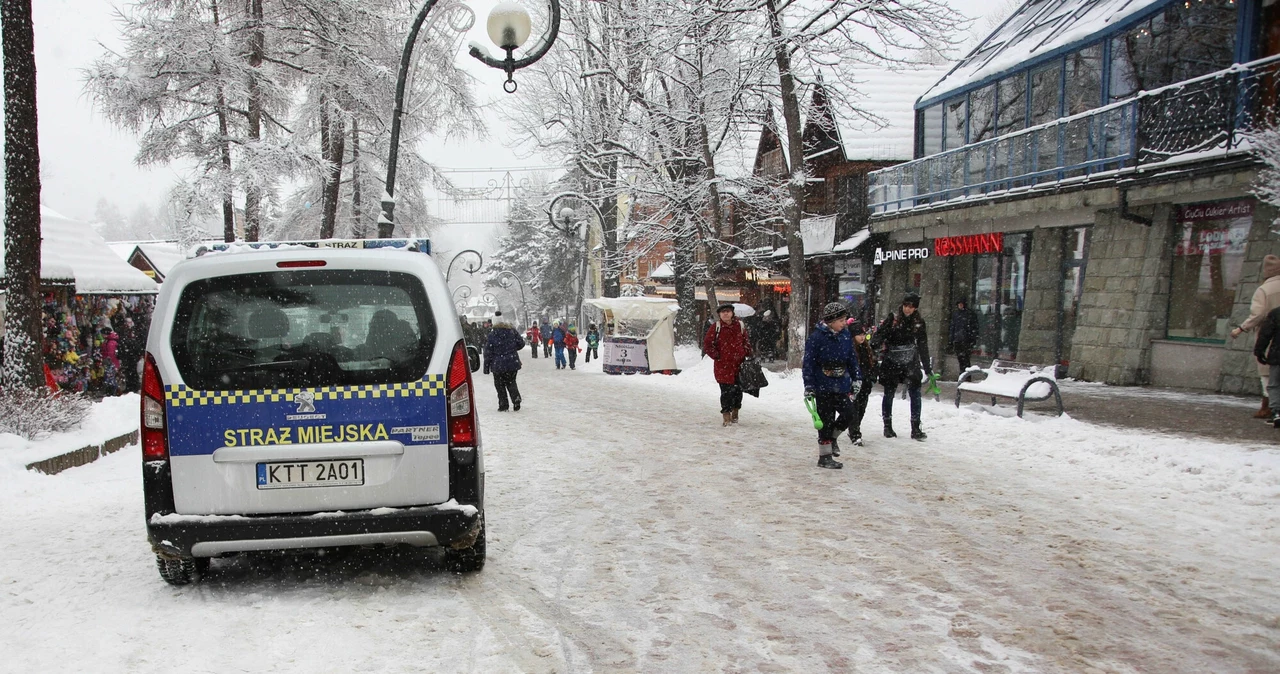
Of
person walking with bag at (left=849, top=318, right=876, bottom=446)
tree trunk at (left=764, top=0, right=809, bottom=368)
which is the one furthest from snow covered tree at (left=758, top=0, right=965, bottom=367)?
person walking with bag at (left=849, top=318, right=876, bottom=446)

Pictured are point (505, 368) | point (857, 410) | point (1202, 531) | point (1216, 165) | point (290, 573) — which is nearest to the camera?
point (290, 573)

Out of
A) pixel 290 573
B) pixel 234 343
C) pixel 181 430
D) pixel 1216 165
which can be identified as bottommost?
pixel 290 573

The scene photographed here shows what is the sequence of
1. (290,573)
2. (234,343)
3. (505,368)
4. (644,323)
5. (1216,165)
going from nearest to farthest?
1. (234,343)
2. (290,573)
3. (1216,165)
4. (505,368)
5. (644,323)

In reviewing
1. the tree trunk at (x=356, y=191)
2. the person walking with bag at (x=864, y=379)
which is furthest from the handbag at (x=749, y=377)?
the tree trunk at (x=356, y=191)

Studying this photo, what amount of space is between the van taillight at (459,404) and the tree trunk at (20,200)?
7807 millimetres

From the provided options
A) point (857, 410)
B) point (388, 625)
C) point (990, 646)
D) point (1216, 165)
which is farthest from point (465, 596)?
point (1216, 165)

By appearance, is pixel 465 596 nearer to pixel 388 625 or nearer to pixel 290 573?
pixel 388 625

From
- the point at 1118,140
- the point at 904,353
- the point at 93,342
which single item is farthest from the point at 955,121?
the point at 93,342

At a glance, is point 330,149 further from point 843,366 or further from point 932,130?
point 843,366

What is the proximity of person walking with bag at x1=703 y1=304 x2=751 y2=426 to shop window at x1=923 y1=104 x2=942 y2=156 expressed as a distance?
1355 centimetres

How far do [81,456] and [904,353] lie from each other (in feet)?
A: 30.1

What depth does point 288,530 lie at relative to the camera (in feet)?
15.1

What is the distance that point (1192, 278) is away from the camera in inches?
603

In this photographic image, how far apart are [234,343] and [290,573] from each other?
1.53 meters
